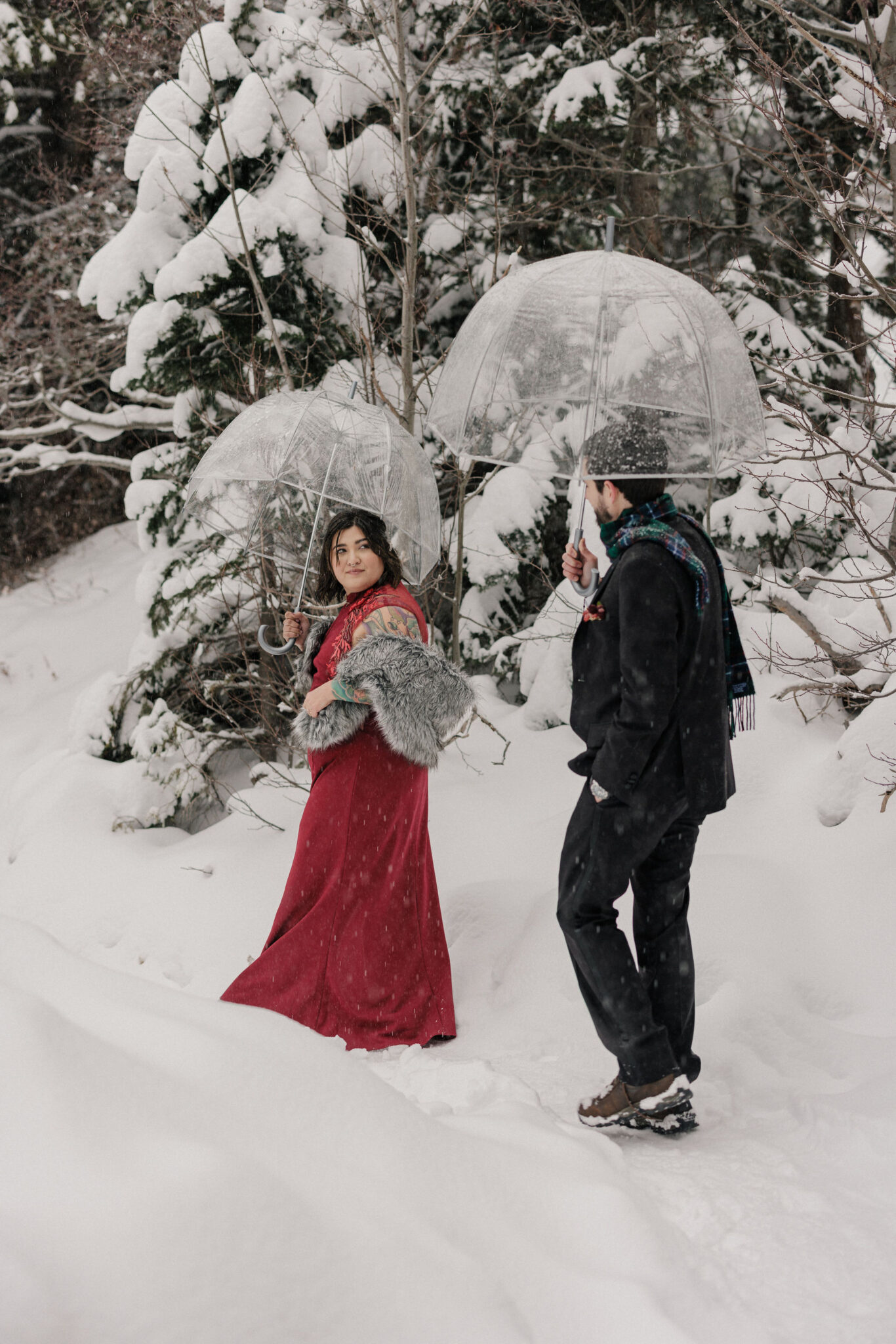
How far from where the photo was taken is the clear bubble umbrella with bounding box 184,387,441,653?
3.66 meters

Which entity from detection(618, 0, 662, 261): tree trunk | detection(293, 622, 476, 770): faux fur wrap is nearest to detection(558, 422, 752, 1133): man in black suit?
detection(293, 622, 476, 770): faux fur wrap

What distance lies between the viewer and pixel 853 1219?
2221 mm

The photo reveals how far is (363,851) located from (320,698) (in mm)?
612

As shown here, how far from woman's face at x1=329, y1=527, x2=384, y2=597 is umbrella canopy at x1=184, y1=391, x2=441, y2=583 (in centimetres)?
12

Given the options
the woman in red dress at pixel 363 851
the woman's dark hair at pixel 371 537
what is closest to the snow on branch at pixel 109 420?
the woman's dark hair at pixel 371 537

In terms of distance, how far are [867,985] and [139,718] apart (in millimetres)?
5251

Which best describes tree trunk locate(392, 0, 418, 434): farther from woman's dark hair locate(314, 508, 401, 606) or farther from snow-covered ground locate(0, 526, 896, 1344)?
snow-covered ground locate(0, 526, 896, 1344)

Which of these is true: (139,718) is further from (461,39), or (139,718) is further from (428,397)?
(461,39)

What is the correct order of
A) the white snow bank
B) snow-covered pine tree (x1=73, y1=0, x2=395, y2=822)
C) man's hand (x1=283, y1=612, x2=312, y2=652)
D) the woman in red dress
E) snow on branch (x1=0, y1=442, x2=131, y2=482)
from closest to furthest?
the white snow bank < the woman in red dress < man's hand (x1=283, y1=612, x2=312, y2=652) < snow-covered pine tree (x1=73, y1=0, x2=395, y2=822) < snow on branch (x1=0, y1=442, x2=131, y2=482)

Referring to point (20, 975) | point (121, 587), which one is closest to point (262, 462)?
point (20, 975)

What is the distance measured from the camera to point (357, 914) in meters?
3.78

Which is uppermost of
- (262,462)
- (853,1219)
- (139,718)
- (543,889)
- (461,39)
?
(461,39)

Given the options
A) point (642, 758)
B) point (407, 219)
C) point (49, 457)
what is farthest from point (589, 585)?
point (49, 457)

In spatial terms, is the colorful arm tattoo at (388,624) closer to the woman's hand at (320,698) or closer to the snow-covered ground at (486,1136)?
the woman's hand at (320,698)
